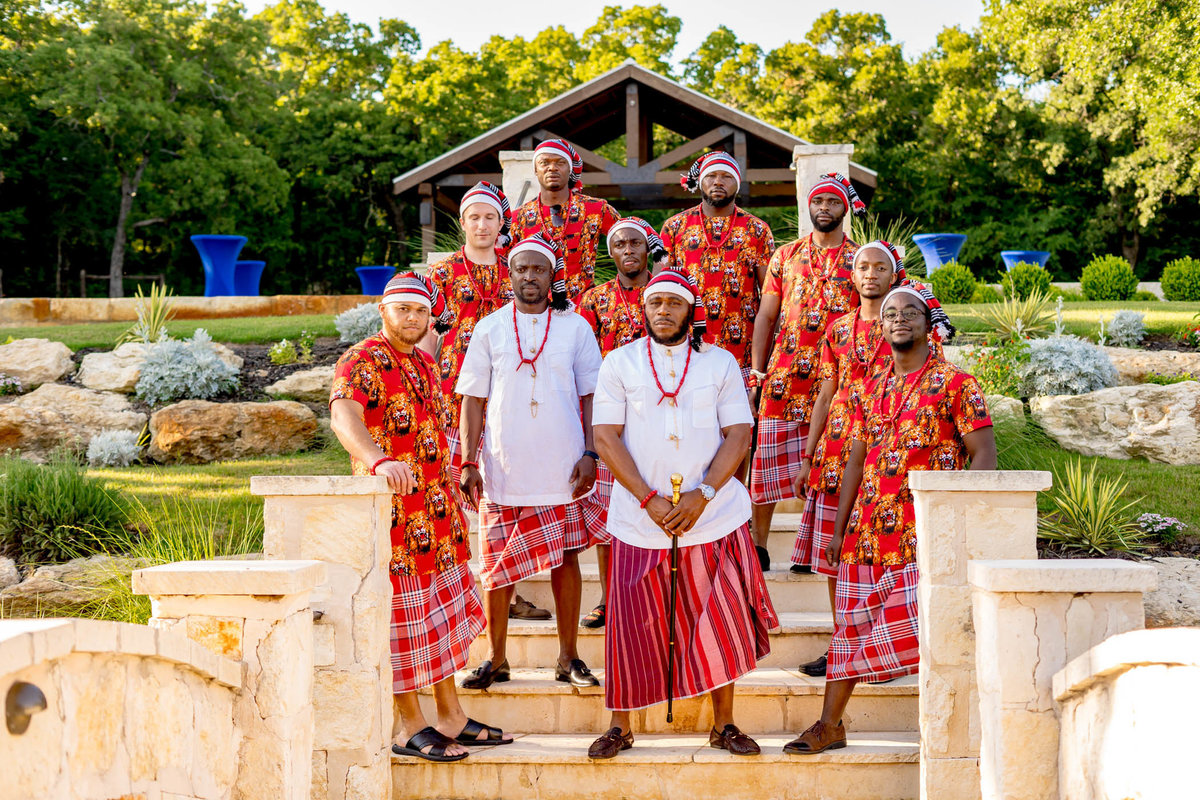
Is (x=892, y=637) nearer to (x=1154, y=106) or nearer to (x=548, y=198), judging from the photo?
(x=548, y=198)

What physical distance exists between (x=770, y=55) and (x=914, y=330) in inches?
1012

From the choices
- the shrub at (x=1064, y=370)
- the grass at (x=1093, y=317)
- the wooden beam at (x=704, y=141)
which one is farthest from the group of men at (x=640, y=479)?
the wooden beam at (x=704, y=141)

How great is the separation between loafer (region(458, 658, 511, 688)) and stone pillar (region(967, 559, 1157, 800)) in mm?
2206

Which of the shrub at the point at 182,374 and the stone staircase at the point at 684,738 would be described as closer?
the stone staircase at the point at 684,738

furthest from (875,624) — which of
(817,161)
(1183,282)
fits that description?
(1183,282)

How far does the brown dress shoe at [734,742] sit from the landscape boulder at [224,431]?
5.33m

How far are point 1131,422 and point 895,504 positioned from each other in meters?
4.66

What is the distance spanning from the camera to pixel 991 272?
25.9 metres

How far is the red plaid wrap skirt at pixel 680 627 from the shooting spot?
4066 mm

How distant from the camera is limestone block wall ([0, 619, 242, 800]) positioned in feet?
7.58

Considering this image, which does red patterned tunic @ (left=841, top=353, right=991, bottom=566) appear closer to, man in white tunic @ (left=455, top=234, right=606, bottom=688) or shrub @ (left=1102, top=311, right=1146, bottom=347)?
man in white tunic @ (left=455, top=234, right=606, bottom=688)

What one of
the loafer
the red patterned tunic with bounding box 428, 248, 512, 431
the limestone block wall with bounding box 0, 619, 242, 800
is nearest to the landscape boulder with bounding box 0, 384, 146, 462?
the red patterned tunic with bounding box 428, 248, 512, 431

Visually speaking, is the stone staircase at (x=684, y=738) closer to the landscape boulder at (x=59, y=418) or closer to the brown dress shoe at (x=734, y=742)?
the brown dress shoe at (x=734, y=742)

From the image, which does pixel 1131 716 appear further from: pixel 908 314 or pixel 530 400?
pixel 530 400
